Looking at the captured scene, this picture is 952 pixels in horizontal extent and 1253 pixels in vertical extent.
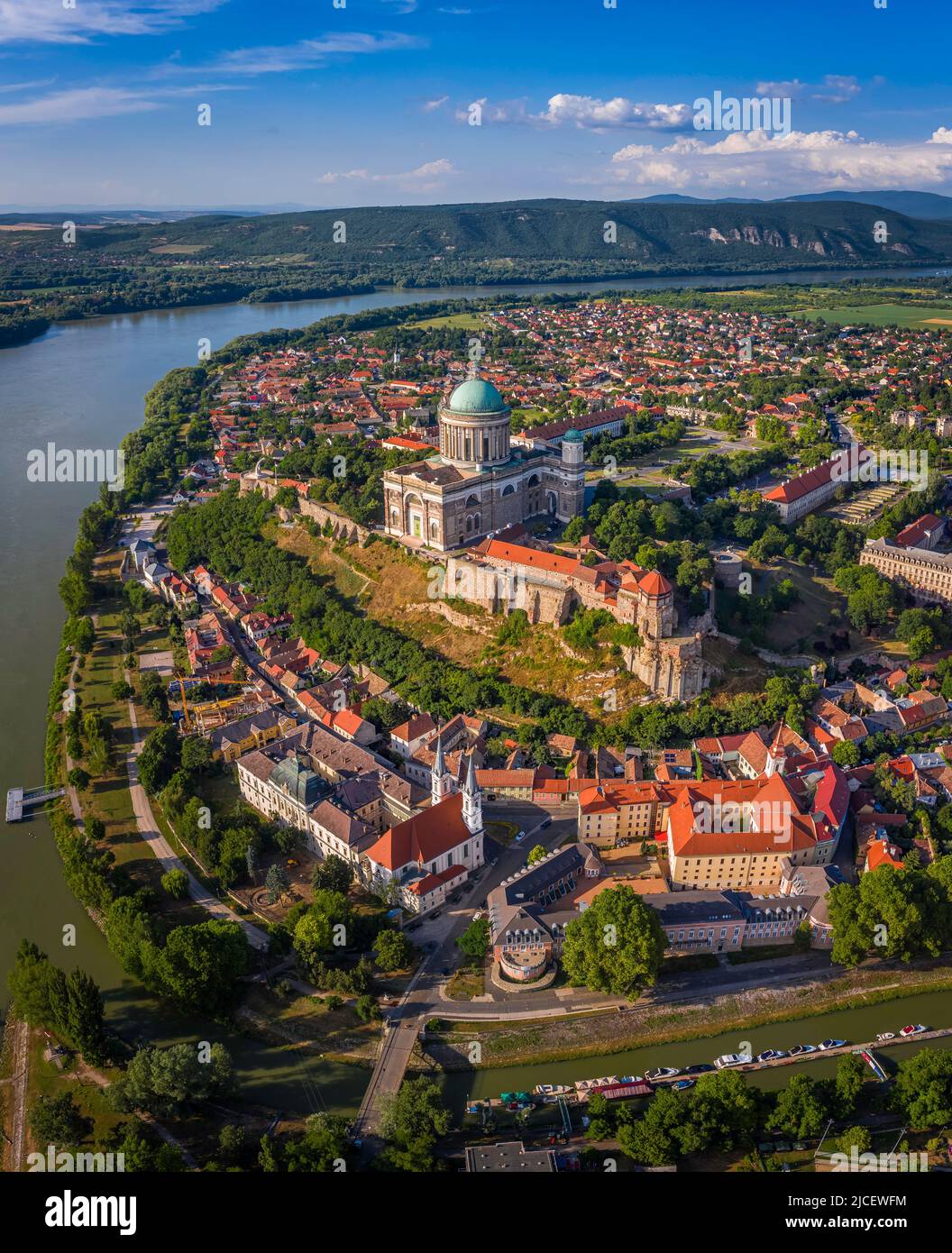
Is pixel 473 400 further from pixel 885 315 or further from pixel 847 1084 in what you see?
pixel 885 315

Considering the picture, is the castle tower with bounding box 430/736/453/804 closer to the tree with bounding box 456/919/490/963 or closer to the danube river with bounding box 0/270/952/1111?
the tree with bounding box 456/919/490/963

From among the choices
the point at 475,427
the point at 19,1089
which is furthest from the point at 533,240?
the point at 19,1089

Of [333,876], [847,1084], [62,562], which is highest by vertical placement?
[62,562]

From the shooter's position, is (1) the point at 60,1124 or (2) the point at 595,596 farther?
Result: (2) the point at 595,596

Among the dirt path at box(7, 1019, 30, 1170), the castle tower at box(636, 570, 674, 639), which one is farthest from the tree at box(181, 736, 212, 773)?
the castle tower at box(636, 570, 674, 639)

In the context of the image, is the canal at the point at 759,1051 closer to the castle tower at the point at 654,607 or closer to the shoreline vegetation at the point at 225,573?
the shoreline vegetation at the point at 225,573

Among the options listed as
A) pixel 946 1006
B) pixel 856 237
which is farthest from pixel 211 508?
pixel 856 237

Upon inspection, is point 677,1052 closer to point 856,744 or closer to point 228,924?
point 228,924
